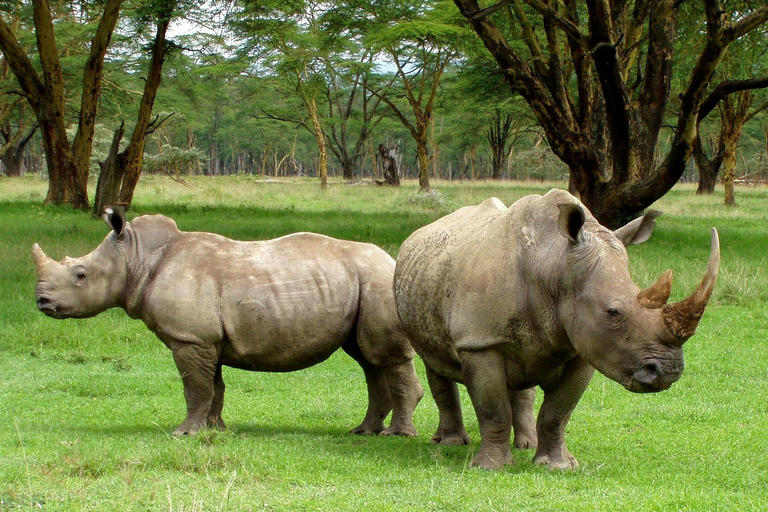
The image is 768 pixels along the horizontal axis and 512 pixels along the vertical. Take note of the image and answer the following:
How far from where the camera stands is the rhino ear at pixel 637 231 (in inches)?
223

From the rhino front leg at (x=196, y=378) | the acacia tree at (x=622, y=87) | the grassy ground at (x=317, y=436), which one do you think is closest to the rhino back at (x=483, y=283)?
the grassy ground at (x=317, y=436)

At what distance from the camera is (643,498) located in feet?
15.3

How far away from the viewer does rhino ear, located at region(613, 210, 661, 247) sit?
5.68 metres

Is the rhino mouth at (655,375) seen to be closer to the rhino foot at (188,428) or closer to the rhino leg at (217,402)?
the rhino foot at (188,428)

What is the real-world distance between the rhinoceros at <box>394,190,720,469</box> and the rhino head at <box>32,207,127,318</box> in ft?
7.07

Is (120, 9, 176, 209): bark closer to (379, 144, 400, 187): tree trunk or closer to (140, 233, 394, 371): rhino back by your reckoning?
(140, 233, 394, 371): rhino back

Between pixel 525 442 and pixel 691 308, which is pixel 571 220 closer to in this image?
pixel 691 308

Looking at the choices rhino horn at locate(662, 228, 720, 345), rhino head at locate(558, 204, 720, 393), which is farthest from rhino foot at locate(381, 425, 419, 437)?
rhino horn at locate(662, 228, 720, 345)

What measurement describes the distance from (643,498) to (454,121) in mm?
57698

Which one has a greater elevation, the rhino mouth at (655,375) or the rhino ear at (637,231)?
the rhino ear at (637,231)

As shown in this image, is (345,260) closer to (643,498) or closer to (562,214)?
(562,214)

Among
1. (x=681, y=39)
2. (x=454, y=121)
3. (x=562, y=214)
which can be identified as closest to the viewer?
(x=562, y=214)

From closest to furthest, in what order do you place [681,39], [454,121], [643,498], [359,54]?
[643,498], [681,39], [359,54], [454,121]

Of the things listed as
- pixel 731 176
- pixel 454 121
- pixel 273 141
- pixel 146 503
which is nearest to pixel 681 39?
pixel 731 176
